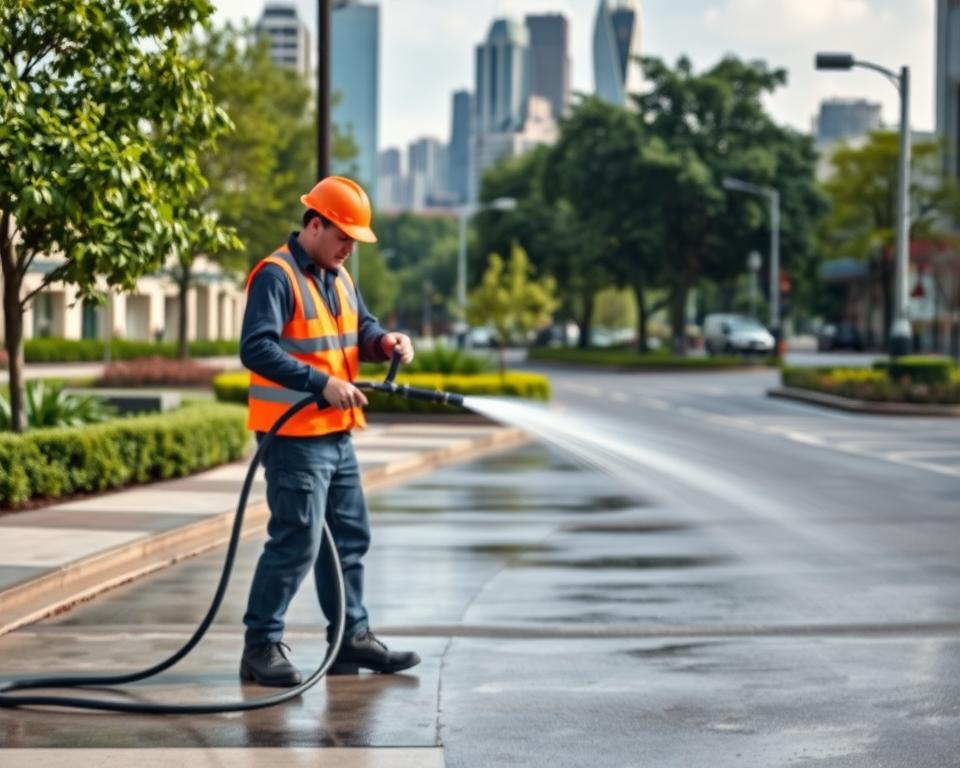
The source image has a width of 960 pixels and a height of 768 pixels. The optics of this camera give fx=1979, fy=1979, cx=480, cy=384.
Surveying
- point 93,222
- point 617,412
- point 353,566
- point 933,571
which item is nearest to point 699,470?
point 353,566

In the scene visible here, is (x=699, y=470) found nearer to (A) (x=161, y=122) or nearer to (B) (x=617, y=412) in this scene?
(A) (x=161, y=122)

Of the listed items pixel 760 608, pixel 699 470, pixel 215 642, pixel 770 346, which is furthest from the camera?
pixel 770 346

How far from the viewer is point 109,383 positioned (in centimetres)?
4594

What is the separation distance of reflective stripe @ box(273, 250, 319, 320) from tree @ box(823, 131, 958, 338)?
8435cm

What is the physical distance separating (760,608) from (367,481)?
9.18 m

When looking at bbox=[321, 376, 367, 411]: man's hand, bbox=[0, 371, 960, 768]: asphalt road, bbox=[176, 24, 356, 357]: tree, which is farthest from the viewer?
bbox=[176, 24, 356, 357]: tree

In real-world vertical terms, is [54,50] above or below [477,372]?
above

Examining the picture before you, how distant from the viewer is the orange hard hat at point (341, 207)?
8.13m

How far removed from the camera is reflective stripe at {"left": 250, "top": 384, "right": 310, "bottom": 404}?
813 cm

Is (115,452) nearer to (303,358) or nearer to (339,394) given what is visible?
(303,358)

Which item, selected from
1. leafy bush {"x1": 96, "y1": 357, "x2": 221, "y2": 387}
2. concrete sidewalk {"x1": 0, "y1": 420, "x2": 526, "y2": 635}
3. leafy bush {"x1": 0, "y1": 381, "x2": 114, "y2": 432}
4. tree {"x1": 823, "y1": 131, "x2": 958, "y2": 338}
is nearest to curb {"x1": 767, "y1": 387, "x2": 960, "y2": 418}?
leafy bush {"x1": 96, "y1": 357, "x2": 221, "y2": 387}

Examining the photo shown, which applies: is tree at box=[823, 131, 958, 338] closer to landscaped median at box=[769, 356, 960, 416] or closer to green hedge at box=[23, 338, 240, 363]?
green hedge at box=[23, 338, 240, 363]

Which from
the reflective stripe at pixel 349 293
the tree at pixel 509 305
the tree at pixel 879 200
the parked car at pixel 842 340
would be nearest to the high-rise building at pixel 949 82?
the tree at pixel 879 200

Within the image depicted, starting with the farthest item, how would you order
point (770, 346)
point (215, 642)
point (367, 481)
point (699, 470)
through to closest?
point (770, 346) → point (367, 481) → point (215, 642) → point (699, 470)
